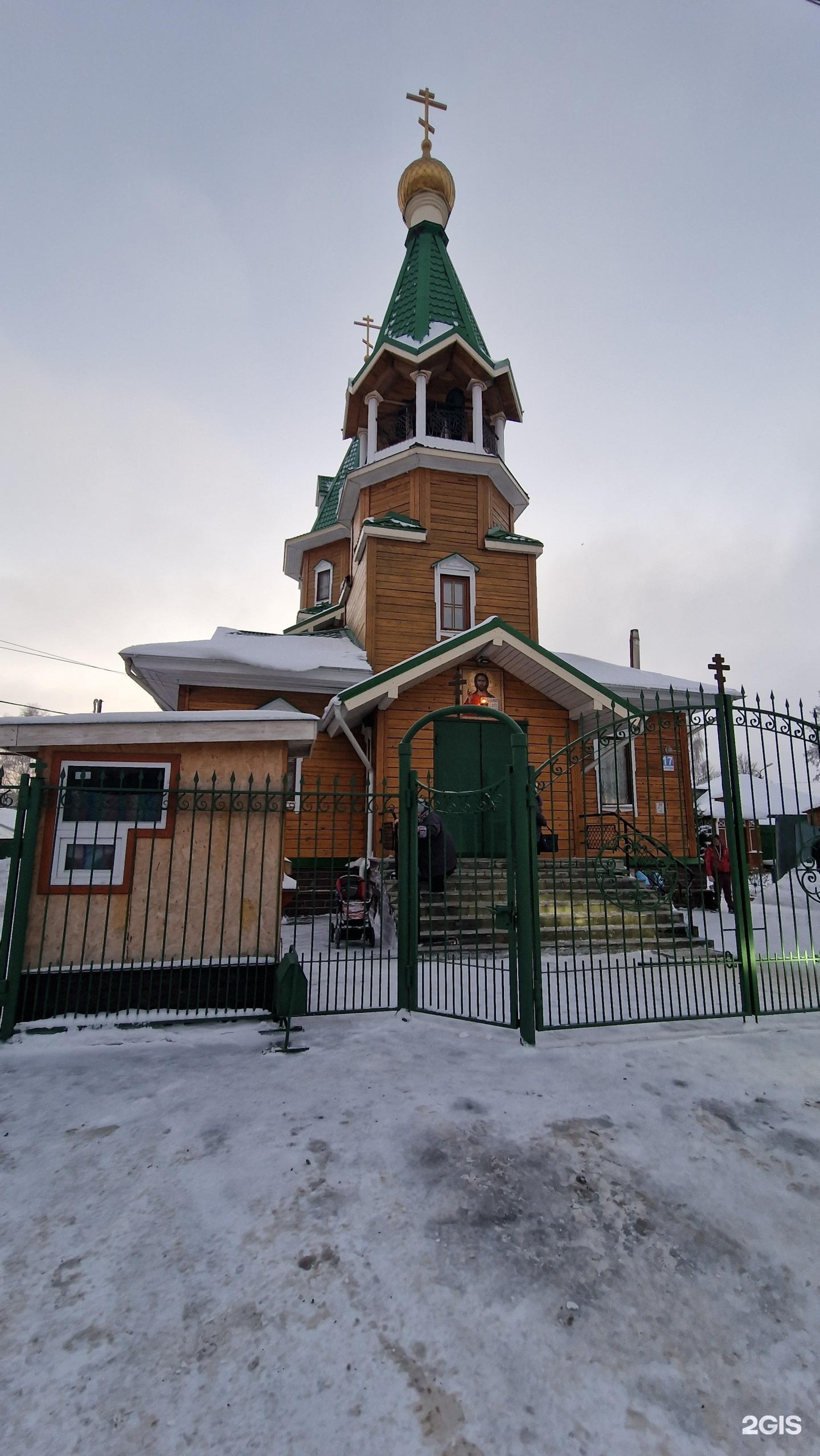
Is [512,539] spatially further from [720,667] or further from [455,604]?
[720,667]

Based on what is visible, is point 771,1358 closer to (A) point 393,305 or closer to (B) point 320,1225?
(B) point 320,1225

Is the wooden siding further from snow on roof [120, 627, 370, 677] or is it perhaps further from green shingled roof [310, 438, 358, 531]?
A: green shingled roof [310, 438, 358, 531]

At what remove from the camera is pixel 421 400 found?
17.8 m

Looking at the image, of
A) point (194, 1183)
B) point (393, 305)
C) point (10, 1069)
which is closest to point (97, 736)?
point (10, 1069)

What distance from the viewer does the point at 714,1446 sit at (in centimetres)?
190

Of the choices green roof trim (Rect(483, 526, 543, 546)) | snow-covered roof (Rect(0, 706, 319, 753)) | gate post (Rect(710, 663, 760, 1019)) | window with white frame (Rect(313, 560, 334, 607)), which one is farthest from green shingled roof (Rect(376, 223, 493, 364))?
gate post (Rect(710, 663, 760, 1019))

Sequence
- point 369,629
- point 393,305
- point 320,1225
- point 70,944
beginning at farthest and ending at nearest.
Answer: point 393,305 → point 369,629 → point 70,944 → point 320,1225

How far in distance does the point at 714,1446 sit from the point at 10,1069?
490 centimetres

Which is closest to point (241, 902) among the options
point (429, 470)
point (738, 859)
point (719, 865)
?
point (738, 859)

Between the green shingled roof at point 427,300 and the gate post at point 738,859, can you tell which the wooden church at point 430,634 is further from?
the gate post at point 738,859

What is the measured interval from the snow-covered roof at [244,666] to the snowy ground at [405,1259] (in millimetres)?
9881

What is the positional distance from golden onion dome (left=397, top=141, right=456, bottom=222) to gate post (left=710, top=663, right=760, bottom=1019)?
23.7 m

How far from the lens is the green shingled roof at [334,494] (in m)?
26.4

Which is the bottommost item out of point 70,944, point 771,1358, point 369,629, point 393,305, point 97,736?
point 771,1358
